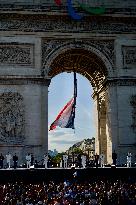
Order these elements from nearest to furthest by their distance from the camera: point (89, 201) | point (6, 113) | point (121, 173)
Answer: point (89, 201), point (121, 173), point (6, 113)

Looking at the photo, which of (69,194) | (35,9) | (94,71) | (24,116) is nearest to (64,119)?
(24,116)

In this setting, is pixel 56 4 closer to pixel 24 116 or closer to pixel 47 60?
pixel 47 60

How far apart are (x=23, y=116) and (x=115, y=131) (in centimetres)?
541

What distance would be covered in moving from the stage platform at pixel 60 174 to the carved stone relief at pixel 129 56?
9.89 metres

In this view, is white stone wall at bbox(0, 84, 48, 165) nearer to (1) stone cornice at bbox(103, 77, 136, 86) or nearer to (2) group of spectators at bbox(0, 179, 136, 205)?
(1) stone cornice at bbox(103, 77, 136, 86)

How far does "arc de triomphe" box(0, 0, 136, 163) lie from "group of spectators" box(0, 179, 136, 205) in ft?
28.9

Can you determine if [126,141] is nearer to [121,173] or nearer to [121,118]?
[121,118]

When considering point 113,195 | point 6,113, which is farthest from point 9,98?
point 113,195

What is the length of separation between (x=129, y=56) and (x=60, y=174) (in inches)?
455

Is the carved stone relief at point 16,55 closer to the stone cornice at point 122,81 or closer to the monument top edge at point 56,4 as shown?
the monument top edge at point 56,4

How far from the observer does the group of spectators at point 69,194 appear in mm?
15180

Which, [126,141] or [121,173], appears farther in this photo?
[126,141]

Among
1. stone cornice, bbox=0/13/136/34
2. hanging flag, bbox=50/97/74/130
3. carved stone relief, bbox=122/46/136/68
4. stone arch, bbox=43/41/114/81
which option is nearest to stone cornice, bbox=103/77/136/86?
stone arch, bbox=43/41/114/81

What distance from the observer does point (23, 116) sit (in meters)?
26.4
